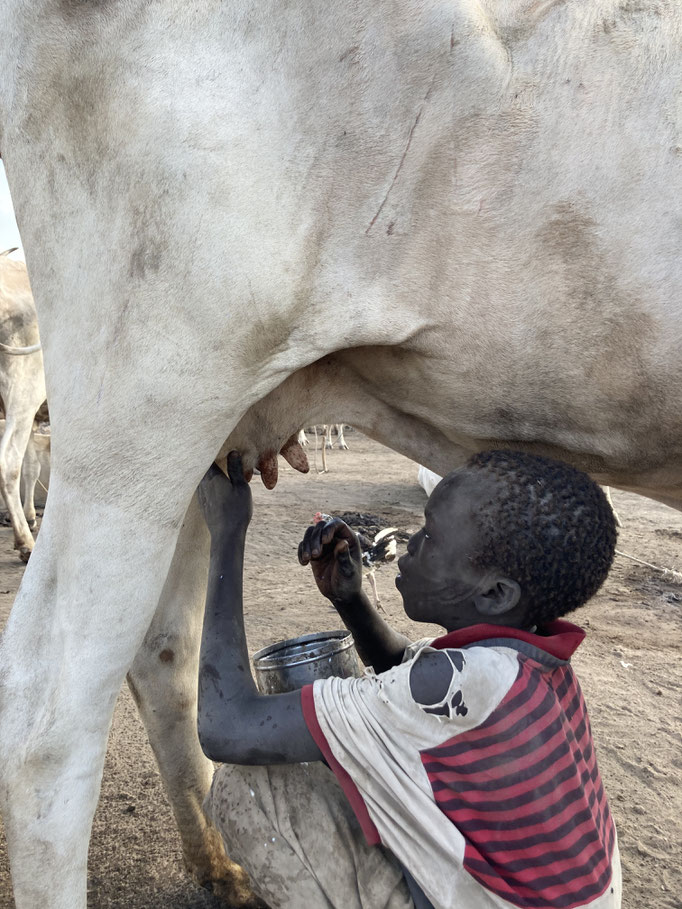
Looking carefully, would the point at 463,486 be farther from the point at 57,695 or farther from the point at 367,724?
the point at 57,695

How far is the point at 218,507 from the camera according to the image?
5.21ft

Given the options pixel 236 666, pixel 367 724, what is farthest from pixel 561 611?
pixel 236 666

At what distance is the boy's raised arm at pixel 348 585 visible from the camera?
1640 millimetres

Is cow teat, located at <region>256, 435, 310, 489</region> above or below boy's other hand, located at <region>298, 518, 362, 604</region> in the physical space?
above

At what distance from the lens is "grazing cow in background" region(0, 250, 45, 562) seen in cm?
568

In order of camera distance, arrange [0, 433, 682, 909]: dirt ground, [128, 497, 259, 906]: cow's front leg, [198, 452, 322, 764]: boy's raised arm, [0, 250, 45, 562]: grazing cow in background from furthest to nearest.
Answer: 1. [0, 250, 45, 562]: grazing cow in background
2. [0, 433, 682, 909]: dirt ground
3. [128, 497, 259, 906]: cow's front leg
4. [198, 452, 322, 764]: boy's raised arm

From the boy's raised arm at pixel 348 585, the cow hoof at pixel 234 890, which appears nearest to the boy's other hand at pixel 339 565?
the boy's raised arm at pixel 348 585

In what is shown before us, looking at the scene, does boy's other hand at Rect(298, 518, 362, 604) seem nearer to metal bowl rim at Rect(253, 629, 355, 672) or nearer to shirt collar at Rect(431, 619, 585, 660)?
metal bowl rim at Rect(253, 629, 355, 672)

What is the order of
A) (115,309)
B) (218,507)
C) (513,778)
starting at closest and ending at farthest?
(513,778)
(115,309)
(218,507)

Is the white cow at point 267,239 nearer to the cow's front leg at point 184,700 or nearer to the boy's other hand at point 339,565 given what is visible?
the boy's other hand at point 339,565

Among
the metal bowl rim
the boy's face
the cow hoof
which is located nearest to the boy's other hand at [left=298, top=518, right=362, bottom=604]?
the metal bowl rim

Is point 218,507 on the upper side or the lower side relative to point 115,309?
lower

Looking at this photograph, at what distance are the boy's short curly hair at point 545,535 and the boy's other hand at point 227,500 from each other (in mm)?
495

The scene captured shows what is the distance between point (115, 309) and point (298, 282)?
0.96ft
